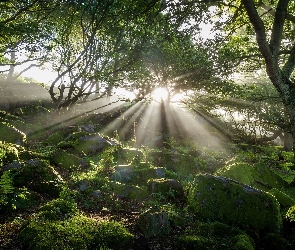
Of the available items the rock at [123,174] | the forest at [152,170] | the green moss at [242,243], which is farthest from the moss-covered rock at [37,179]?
the green moss at [242,243]

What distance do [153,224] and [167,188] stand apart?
2874mm

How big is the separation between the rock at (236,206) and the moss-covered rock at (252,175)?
8.70ft

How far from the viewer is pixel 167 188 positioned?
843 centimetres

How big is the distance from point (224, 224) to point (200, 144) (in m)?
15.0

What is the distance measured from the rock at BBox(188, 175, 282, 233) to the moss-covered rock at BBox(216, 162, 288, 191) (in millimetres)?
2651

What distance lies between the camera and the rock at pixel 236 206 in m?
6.56

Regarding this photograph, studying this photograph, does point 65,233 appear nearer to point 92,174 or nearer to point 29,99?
point 92,174

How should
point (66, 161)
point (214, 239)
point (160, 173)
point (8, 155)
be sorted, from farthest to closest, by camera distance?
point (66, 161), point (160, 173), point (8, 155), point (214, 239)

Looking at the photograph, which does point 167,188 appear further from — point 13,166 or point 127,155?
point 13,166

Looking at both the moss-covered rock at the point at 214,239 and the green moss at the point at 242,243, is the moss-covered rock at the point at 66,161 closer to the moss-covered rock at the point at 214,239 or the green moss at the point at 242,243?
the moss-covered rock at the point at 214,239

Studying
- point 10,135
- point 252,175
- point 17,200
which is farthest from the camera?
point 10,135

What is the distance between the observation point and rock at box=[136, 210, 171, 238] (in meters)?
5.50

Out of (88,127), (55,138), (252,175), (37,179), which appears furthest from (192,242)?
(88,127)

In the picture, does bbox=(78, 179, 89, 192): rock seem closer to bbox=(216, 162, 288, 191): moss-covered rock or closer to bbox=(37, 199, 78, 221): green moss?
bbox=(37, 199, 78, 221): green moss
